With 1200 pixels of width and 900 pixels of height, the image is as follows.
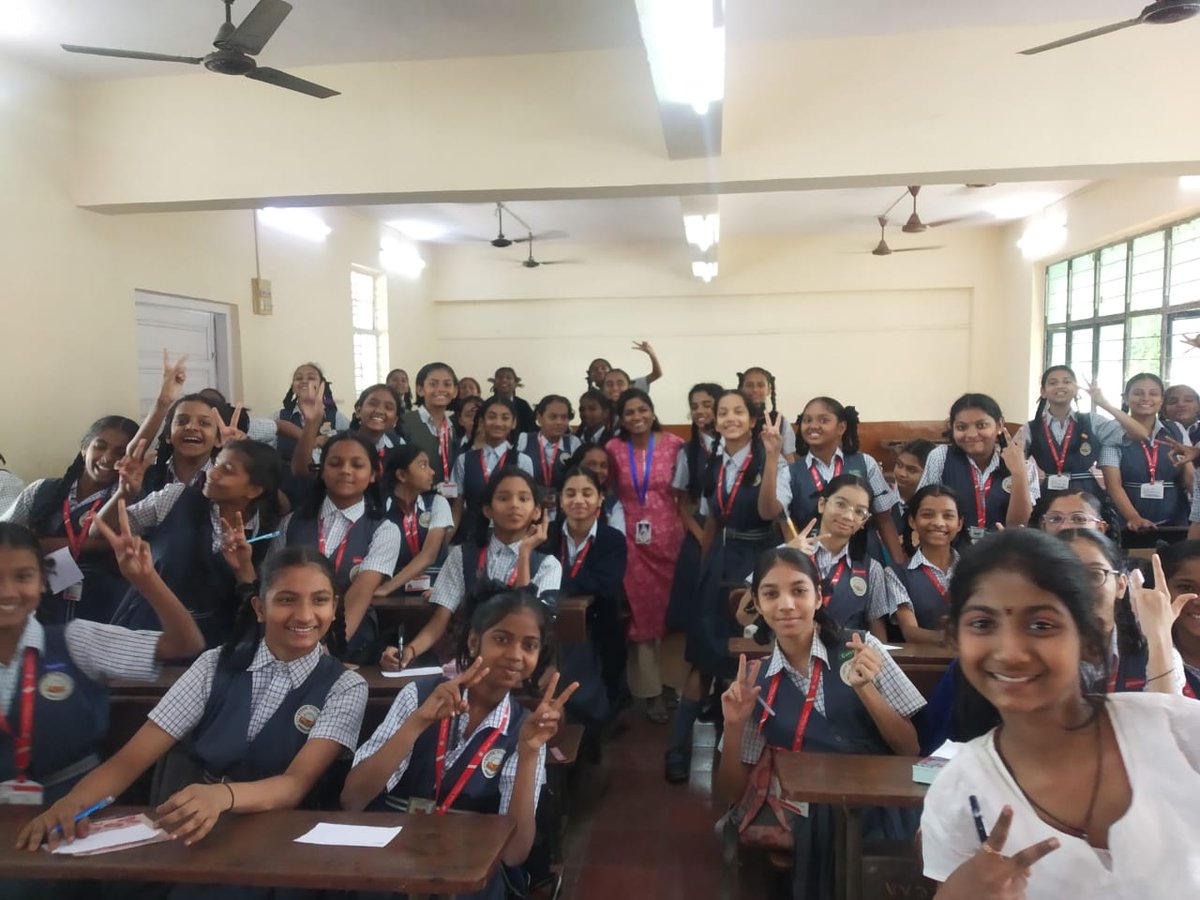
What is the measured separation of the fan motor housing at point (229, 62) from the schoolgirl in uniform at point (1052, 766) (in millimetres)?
3265

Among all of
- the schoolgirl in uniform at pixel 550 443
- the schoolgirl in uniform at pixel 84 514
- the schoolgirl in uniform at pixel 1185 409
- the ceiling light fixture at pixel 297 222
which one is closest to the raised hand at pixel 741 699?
the schoolgirl in uniform at pixel 84 514

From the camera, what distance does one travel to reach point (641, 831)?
2.78 metres

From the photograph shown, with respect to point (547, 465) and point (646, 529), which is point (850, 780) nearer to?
point (646, 529)

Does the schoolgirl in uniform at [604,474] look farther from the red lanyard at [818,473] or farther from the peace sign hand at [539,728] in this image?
the peace sign hand at [539,728]

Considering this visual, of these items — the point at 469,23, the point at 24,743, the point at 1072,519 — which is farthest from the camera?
the point at 469,23

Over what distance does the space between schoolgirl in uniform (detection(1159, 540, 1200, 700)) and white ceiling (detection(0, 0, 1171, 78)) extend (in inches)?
116

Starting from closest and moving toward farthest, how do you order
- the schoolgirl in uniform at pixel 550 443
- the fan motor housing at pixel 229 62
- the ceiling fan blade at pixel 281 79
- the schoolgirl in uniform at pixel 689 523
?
the fan motor housing at pixel 229 62, the ceiling fan blade at pixel 281 79, the schoolgirl in uniform at pixel 689 523, the schoolgirl in uniform at pixel 550 443

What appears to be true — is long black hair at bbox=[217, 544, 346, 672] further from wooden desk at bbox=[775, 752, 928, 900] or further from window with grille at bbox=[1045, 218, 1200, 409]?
window with grille at bbox=[1045, 218, 1200, 409]

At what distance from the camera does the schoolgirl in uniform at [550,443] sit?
4.67 metres

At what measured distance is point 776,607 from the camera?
2.09 meters

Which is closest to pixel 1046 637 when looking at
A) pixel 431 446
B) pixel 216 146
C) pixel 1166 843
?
pixel 1166 843

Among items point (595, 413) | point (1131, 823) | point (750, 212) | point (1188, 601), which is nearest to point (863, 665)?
point (1188, 601)

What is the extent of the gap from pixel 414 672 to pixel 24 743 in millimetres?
946

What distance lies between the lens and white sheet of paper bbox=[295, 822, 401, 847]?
1.45 m
